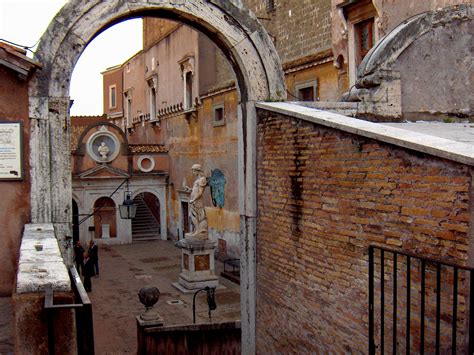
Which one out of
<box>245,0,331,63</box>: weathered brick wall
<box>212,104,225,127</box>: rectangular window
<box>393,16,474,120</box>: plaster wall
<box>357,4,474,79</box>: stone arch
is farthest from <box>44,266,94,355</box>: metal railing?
<box>212,104,225,127</box>: rectangular window

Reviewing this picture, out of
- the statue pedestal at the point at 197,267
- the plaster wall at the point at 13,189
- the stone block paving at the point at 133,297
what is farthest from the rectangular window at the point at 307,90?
the plaster wall at the point at 13,189

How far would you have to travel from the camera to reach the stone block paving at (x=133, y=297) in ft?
41.0

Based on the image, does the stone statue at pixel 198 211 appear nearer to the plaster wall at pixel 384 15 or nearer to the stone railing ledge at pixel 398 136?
the plaster wall at pixel 384 15

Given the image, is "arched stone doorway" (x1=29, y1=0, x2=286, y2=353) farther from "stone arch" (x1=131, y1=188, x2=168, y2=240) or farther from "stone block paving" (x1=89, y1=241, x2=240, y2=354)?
"stone arch" (x1=131, y1=188, x2=168, y2=240)

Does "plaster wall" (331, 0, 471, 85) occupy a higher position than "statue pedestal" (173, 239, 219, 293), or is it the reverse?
"plaster wall" (331, 0, 471, 85)

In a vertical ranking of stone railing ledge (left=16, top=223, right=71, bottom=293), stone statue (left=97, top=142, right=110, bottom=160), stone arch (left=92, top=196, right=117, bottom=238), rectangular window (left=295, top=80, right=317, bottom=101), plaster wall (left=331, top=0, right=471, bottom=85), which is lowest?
stone arch (left=92, top=196, right=117, bottom=238)

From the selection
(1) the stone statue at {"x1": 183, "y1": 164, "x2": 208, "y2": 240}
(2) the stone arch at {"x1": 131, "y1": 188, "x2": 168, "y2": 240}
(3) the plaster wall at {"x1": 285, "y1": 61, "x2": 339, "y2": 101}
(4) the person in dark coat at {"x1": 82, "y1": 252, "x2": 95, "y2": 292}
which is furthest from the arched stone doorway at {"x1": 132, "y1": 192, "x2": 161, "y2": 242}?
(3) the plaster wall at {"x1": 285, "y1": 61, "x2": 339, "y2": 101}

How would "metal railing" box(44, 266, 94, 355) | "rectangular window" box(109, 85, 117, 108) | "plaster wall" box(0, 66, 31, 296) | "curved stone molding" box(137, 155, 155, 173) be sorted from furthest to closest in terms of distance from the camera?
"rectangular window" box(109, 85, 117, 108), "curved stone molding" box(137, 155, 155, 173), "plaster wall" box(0, 66, 31, 296), "metal railing" box(44, 266, 94, 355)

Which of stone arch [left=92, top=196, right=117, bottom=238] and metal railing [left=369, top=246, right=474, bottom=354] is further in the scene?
stone arch [left=92, top=196, right=117, bottom=238]

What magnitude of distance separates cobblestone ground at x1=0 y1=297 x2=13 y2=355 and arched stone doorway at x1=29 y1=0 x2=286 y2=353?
1862mm

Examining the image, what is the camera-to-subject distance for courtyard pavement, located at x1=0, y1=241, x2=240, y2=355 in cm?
1249

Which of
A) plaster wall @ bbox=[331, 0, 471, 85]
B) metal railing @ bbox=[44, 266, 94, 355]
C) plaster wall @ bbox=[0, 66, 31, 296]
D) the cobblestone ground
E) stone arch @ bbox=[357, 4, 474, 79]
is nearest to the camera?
metal railing @ bbox=[44, 266, 94, 355]

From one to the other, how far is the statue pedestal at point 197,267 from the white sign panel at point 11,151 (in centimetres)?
944

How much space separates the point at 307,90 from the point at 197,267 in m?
5.75
